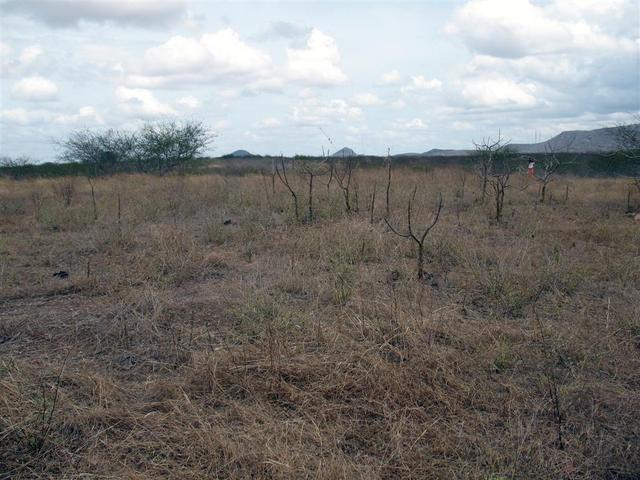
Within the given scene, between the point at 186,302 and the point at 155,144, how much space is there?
19.6 meters

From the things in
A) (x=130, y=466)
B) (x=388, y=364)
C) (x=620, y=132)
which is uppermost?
(x=620, y=132)

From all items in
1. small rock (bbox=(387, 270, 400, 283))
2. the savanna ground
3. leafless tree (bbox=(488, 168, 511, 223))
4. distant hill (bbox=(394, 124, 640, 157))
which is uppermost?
distant hill (bbox=(394, 124, 640, 157))

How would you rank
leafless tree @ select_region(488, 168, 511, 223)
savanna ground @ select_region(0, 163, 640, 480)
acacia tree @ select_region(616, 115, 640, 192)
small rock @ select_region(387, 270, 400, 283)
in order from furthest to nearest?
acacia tree @ select_region(616, 115, 640, 192)
leafless tree @ select_region(488, 168, 511, 223)
small rock @ select_region(387, 270, 400, 283)
savanna ground @ select_region(0, 163, 640, 480)

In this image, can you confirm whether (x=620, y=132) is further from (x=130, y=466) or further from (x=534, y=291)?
(x=130, y=466)

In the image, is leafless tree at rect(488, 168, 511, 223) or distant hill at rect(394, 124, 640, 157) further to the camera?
distant hill at rect(394, 124, 640, 157)

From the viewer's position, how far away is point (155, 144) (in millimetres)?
22812

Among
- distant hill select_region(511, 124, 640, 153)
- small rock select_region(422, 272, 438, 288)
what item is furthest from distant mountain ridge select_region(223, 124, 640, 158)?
small rock select_region(422, 272, 438, 288)

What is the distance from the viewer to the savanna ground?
8.53 ft

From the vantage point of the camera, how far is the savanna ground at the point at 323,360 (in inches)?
102

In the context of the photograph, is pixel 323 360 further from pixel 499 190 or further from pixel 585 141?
pixel 585 141

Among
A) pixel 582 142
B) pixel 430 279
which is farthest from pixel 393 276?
pixel 582 142

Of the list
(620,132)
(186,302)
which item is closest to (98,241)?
(186,302)

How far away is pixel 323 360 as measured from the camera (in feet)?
11.1

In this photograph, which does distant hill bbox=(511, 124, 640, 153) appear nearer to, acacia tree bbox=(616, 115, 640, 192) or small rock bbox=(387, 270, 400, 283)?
acacia tree bbox=(616, 115, 640, 192)
